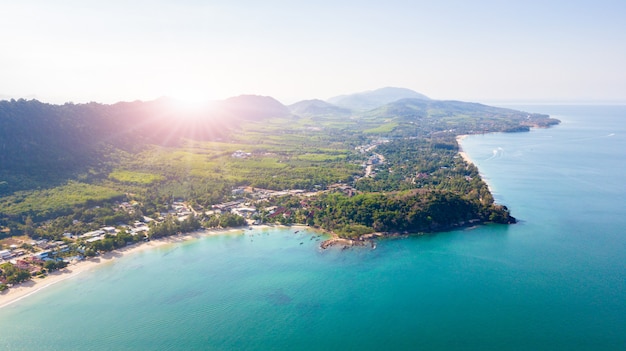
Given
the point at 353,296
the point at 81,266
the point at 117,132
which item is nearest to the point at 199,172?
the point at 117,132

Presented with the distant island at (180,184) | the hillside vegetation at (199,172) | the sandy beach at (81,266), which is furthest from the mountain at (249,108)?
the sandy beach at (81,266)

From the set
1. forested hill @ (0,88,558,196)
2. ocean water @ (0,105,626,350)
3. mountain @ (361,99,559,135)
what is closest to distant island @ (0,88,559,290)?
forested hill @ (0,88,558,196)

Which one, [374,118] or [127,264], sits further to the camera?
[374,118]

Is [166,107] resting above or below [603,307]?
above

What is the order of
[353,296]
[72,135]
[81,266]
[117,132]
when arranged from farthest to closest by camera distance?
[117,132], [72,135], [81,266], [353,296]

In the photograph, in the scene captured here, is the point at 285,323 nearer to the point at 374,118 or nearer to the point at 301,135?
the point at 301,135

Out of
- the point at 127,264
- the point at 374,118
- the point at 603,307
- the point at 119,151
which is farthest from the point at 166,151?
the point at 374,118

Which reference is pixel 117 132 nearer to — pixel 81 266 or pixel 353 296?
pixel 81 266

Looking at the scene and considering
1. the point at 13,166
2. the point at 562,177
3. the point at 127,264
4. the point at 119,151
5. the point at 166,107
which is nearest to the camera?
the point at 127,264
